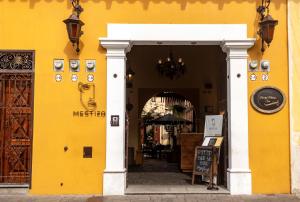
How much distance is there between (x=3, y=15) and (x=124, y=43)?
8.07 ft

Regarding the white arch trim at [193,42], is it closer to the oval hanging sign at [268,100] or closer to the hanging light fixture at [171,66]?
the oval hanging sign at [268,100]

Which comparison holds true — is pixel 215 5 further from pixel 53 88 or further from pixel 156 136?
pixel 156 136

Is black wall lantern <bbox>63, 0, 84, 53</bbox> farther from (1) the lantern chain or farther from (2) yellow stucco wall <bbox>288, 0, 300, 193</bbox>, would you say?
(2) yellow stucco wall <bbox>288, 0, 300, 193</bbox>

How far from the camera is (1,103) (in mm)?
8703

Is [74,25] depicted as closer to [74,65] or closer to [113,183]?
[74,65]

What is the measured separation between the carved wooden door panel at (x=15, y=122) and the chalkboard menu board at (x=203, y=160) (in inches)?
139

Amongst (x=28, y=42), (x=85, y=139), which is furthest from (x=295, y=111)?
(x=28, y=42)

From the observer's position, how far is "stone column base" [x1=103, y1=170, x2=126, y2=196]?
335 inches

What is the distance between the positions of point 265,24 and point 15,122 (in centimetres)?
522

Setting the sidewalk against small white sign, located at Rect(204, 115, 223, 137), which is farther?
small white sign, located at Rect(204, 115, 223, 137)

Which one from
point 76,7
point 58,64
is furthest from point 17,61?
point 76,7

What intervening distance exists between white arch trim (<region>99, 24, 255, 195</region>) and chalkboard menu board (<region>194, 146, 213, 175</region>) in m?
0.50

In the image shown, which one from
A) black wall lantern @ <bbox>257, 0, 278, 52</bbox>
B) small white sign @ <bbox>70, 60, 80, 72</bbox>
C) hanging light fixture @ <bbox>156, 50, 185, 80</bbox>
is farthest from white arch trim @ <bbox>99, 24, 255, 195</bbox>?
hanging light fixture @ <bbox>156, 50, 185, 80</bbox>

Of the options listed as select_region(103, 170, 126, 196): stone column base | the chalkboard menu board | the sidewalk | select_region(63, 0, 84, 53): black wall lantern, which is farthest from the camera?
the chalkboard menu board
